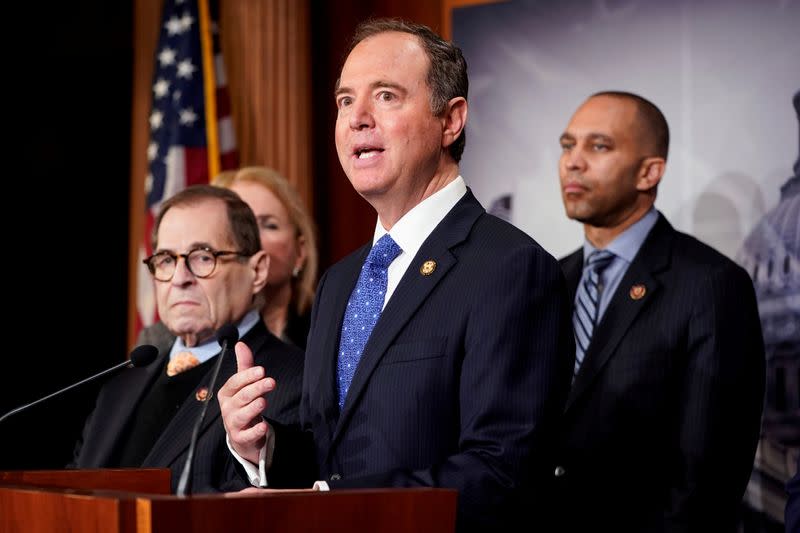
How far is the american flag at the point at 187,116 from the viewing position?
17.1 feet

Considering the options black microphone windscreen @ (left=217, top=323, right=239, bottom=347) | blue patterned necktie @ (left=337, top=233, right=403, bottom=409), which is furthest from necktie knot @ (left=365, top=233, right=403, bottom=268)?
black microphone windscreen @ (left=217, top=323, right=239, bottom=347)

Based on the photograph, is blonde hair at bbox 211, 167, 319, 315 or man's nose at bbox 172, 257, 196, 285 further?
blonde hair at bbox 211, 167, 319, 315

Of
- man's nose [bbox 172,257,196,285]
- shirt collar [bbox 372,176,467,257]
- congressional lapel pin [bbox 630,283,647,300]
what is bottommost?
congressional lapel pin [bbox 630,283,647,300]

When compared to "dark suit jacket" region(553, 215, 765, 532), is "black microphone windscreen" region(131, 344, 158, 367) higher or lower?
higher

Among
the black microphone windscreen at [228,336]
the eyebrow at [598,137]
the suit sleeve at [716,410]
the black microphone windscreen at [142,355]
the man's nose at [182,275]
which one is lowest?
the suit sleeve at [716,410]

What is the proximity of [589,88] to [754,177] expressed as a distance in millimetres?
738

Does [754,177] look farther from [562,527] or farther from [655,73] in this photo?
Result: [562,527]

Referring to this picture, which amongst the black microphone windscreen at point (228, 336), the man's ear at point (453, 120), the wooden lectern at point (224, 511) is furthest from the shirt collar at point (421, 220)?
the wooden lectern at point (224, 511)

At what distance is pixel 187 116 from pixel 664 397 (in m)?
2.82

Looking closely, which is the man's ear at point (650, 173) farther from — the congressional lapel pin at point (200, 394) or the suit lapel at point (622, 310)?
the congressional lapel pin at point (200, 394)

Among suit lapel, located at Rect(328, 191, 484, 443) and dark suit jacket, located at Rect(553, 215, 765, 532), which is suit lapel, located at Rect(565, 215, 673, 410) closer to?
dark suit jacket, located at Rect(553, 215, 765, 532)

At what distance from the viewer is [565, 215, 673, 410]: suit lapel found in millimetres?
3283

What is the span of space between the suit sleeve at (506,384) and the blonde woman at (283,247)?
6.66 feet

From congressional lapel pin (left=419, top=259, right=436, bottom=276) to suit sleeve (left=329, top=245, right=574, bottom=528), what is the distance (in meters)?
0.11
